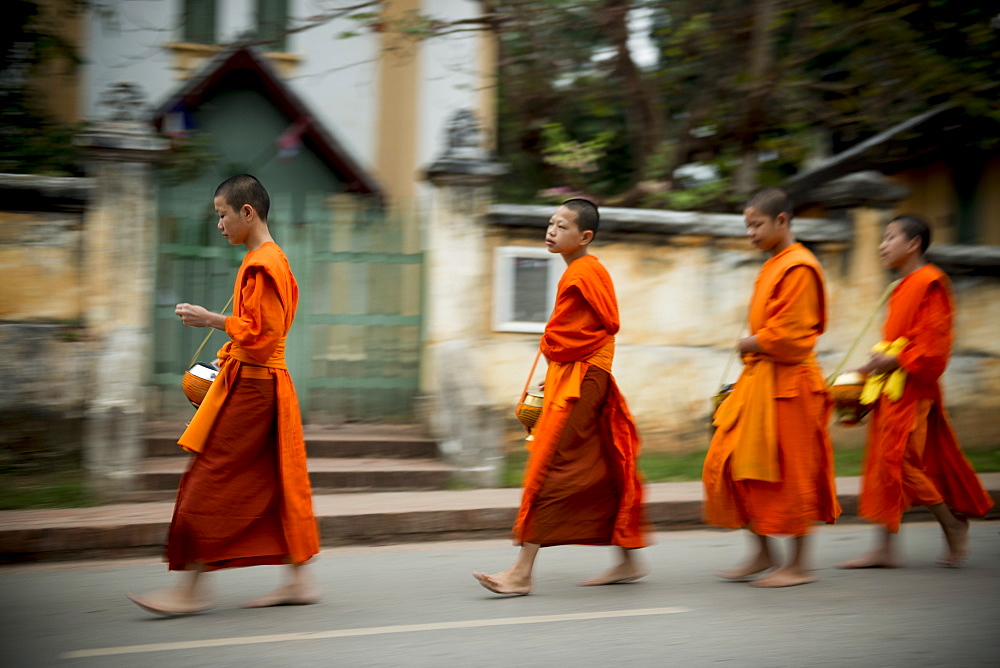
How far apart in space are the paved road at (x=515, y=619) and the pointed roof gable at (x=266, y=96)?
7.48 m

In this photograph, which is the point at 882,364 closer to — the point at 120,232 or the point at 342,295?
the point at 342,295

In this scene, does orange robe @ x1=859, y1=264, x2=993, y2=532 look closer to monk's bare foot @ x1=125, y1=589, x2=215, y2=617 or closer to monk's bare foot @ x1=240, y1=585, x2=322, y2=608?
monk's bare foot @ x1=240, y1=585, x2=322, y2=608

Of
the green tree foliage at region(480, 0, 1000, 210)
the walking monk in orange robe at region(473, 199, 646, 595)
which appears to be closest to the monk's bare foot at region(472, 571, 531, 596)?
the walking monk in orange robe at region(473, 199, 646, 595)

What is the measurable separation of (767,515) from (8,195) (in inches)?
227

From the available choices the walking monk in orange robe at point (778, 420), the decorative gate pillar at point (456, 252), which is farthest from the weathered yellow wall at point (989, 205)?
the walking monk in orange robe at point (778, 420)

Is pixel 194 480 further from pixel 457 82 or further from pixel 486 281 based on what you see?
pixel 457 82

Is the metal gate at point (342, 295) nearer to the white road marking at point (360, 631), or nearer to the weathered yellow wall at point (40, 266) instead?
→ the weathered yellow wall at point (40, 266)

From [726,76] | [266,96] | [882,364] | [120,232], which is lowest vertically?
[882,364]

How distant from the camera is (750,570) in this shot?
5.15 meters

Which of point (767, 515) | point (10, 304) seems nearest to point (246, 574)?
point (767, 515)

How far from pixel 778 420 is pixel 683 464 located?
11.3ft

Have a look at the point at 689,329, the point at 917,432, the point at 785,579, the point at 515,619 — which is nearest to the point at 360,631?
the point at 515,619

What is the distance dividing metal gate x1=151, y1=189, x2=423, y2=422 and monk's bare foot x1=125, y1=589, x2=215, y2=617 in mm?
3806

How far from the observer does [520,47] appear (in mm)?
10648
